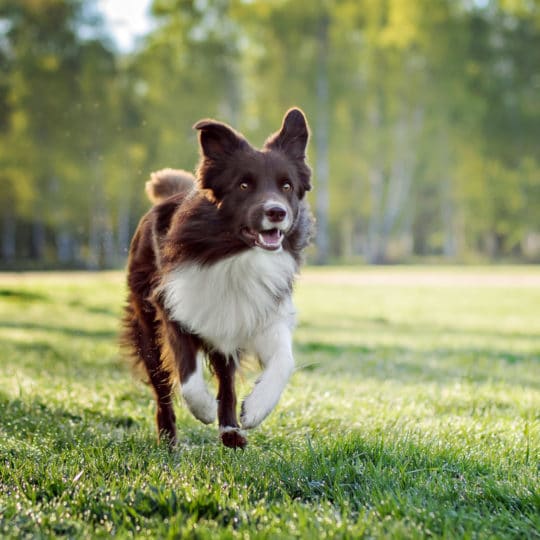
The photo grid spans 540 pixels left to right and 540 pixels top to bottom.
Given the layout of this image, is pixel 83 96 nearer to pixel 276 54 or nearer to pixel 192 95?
pixel 192 95

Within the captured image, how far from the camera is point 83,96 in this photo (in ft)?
102

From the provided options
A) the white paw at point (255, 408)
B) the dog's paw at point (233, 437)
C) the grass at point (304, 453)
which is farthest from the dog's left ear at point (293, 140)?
the dog's paw at point (233, 437)

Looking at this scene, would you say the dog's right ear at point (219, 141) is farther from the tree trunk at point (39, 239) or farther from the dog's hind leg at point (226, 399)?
the tree trunk at point (39, 239)

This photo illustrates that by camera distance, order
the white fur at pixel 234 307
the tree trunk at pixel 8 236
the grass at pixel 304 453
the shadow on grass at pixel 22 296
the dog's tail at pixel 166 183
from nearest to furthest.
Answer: the grass at pixel 304 453 → the white fur at pixel 234 307 → the dog's tail at pixel 166 183 → the shadow on grass at pixel 22 296 → the tree trunk at pixel 8 236

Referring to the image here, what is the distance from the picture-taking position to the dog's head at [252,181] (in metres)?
3.92

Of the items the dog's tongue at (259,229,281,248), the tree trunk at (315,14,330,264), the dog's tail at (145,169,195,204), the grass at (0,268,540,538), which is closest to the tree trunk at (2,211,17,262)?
the tree trunk at (315,14,330,264)

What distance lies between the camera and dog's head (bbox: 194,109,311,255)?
3920 millimetres

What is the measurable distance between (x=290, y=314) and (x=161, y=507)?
5.61 ft

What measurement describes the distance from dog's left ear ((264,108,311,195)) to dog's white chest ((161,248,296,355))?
529mm

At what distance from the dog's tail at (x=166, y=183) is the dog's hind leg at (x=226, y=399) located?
4.39 feet

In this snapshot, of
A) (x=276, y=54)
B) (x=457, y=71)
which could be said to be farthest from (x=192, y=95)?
(x=457, y=71)

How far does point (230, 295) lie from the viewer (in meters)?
4.17

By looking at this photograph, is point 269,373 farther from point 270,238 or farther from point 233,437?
point 270,238

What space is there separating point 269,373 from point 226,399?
53cm
